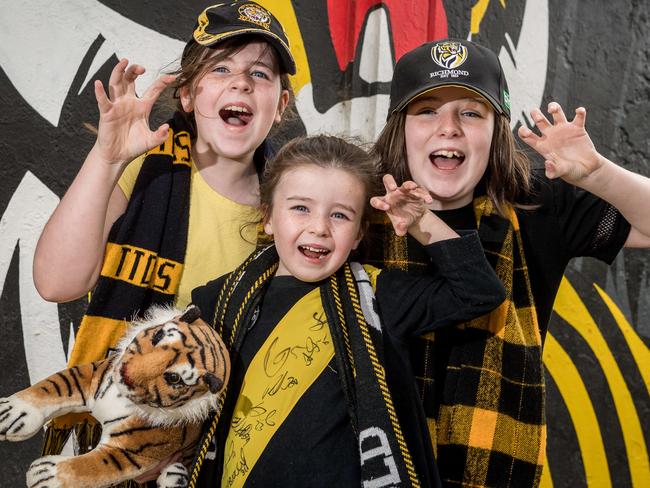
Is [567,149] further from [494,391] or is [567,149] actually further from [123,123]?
[123,123]

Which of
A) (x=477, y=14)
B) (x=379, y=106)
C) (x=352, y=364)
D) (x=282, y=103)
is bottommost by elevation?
(x=352, y=364)

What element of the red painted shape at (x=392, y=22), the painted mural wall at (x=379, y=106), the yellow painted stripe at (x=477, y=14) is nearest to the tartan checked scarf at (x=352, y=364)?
the painted mural wall at (x=379, y=106)

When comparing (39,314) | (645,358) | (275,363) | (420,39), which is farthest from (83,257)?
(645,358)

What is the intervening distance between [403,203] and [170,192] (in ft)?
2.05

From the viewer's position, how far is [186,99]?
76.1 inches

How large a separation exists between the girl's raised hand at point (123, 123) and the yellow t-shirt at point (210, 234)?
206 mm

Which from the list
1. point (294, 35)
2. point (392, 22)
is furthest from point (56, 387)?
point (392, 22)

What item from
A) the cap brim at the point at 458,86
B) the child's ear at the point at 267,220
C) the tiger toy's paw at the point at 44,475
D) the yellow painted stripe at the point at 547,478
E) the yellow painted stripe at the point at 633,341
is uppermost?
the cap brim at the point at 458,86

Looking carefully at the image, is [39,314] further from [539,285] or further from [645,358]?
[645,358]

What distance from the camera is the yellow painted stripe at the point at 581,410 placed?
3432 mm

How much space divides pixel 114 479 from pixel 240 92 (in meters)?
1.00

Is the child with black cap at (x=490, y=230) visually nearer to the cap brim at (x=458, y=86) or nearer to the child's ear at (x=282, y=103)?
the cap brim at (x=458, y=86)

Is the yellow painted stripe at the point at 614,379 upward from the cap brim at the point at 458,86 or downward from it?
downward

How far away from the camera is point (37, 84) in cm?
231
